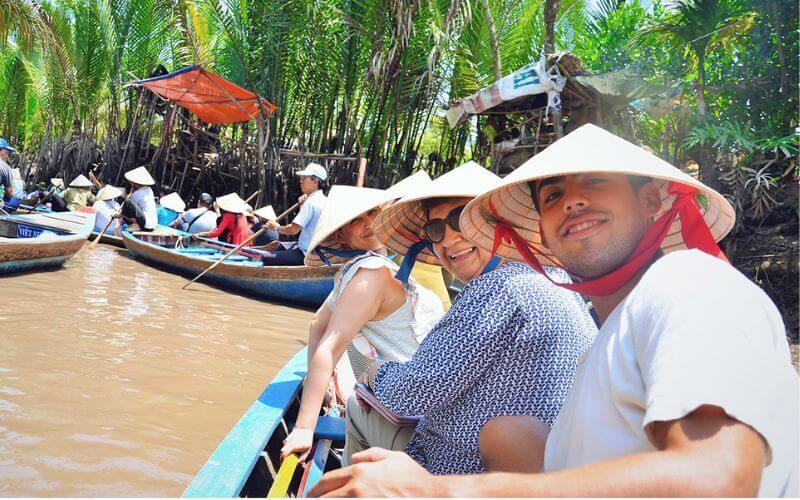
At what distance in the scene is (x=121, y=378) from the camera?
399cm

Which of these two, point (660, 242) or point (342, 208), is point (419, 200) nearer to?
point (342, 208)

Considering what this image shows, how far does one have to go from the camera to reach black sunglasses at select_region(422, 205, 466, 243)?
6.20 ft

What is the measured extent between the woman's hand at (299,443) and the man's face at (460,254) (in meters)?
0.72

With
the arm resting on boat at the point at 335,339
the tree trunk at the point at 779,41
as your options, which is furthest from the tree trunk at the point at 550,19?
the arm resting on boat at the point at 335,339

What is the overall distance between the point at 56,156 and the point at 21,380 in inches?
704

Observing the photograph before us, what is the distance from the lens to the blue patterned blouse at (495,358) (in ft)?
4.27

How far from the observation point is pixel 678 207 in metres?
1.14

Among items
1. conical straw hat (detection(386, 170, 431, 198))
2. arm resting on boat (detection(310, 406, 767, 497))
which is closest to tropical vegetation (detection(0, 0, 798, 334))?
conical straw hat (detection(386, 170, 431, 198))

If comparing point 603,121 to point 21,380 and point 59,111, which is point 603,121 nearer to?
point 21,380

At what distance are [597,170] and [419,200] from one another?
94 cm

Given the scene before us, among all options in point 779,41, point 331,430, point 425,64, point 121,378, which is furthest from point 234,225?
point 331,430

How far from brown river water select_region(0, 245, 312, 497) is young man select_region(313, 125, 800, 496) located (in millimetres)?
2255

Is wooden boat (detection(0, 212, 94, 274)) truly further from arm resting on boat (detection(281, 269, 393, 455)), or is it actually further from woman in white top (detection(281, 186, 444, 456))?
arm resting on boat (detection(281, 269, 393, 455))

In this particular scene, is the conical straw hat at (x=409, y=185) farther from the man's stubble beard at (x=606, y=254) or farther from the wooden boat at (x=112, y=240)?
the wooden boat at (x=112, y=240)
